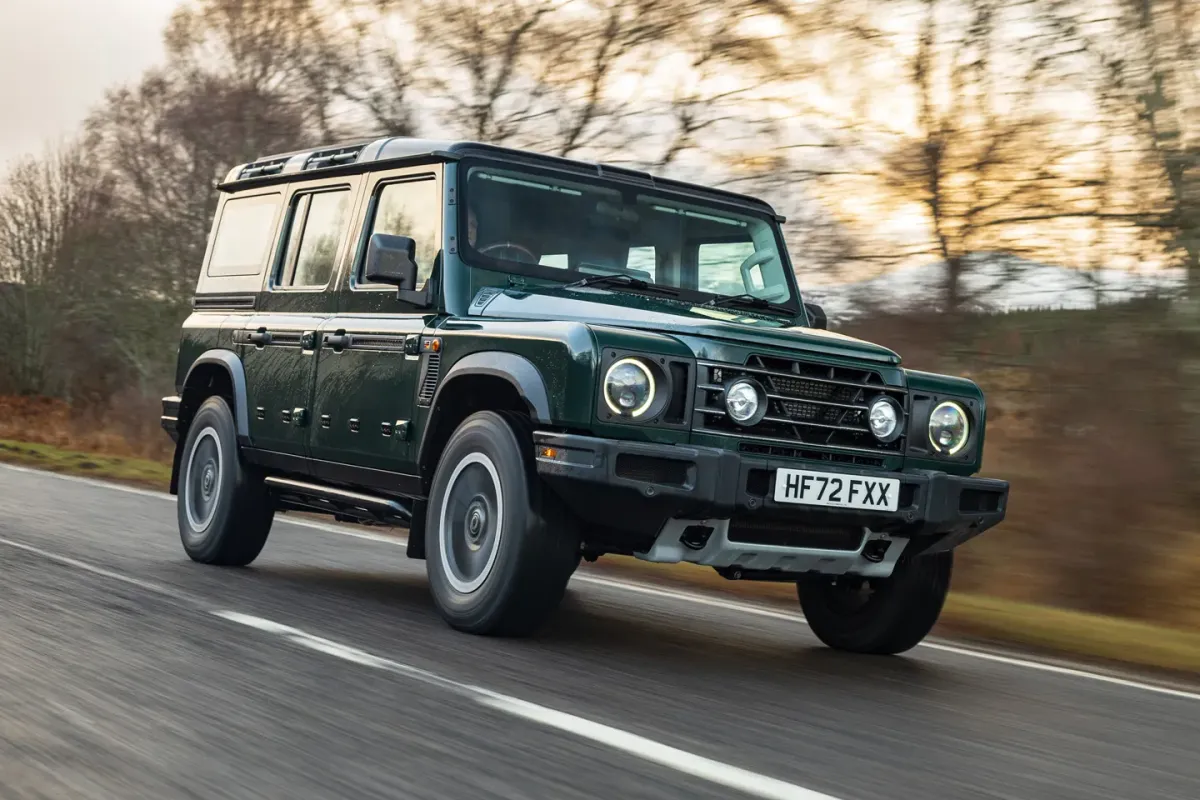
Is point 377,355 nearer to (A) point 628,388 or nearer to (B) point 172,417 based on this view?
(A) point 628,388

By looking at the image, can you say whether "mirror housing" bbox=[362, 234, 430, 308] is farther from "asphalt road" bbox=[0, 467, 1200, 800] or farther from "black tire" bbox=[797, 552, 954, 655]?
"black tire" bbox=[797, 552, 954, 655]

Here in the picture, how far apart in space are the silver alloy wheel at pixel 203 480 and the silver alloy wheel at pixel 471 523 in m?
2.62

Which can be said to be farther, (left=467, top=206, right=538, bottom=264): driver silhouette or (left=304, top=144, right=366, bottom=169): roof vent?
(left=304, top=144, right=366, bottom=169): roof vent

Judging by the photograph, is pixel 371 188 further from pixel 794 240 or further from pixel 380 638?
pixel 794 240

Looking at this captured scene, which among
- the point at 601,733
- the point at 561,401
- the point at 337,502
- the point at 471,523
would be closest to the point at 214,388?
the point at 337,502

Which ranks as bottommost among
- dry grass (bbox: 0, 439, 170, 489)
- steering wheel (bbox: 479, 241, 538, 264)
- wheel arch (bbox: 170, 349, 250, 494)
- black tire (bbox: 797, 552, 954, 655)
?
dry grass (bbox: 0, 439, 170, 489)

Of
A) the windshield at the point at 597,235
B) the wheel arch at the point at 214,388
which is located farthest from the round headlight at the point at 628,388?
the wheel arch at the point at 214,388

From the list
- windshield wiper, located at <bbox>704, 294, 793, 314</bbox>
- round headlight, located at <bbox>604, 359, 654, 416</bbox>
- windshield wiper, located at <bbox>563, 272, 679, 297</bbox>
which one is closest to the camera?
round headlight, located at <bbox>604, 359, 654, 416</bbox>

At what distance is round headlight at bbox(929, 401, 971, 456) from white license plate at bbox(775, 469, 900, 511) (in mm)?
460

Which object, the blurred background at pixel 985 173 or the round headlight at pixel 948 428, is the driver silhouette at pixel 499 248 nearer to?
the round headlight at pixel 948 428

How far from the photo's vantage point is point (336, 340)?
7.39 m

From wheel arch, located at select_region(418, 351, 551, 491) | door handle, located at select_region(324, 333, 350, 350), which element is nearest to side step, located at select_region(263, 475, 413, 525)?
wheel arch, located at select_region(418, 351, 551, 491)

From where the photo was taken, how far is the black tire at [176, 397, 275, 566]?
8.30m

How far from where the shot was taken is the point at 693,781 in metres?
3.73
